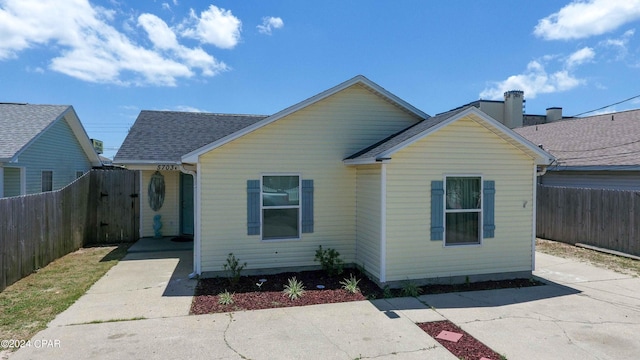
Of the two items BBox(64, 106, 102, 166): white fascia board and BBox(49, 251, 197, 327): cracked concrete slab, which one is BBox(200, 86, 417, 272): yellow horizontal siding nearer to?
BBox(49, 251, 197, 327): cracked concrete slab

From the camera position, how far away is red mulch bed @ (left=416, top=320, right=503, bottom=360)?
14.5 ft

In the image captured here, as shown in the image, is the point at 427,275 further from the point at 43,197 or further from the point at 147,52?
the point at 147,52

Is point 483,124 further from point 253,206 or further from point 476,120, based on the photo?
point 253,206

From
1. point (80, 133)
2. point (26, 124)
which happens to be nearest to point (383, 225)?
point (26, 124)

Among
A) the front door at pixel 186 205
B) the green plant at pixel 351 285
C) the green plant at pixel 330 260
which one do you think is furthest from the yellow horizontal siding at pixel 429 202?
the front door at pixel 186 205

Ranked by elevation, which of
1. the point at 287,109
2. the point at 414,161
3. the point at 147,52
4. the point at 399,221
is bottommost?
the point at 399,221

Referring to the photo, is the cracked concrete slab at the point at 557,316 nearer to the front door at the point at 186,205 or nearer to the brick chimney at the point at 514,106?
the front door at the point at 186,205

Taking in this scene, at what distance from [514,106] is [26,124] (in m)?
24.0

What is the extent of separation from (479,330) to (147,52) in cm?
1370

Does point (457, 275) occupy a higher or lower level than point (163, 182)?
lower

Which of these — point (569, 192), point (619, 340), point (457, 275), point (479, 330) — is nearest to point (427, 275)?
point (457, 275)

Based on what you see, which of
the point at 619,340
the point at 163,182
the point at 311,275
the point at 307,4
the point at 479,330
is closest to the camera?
the point at 619,340

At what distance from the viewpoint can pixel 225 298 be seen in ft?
20.8

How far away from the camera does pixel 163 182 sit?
12.2m
